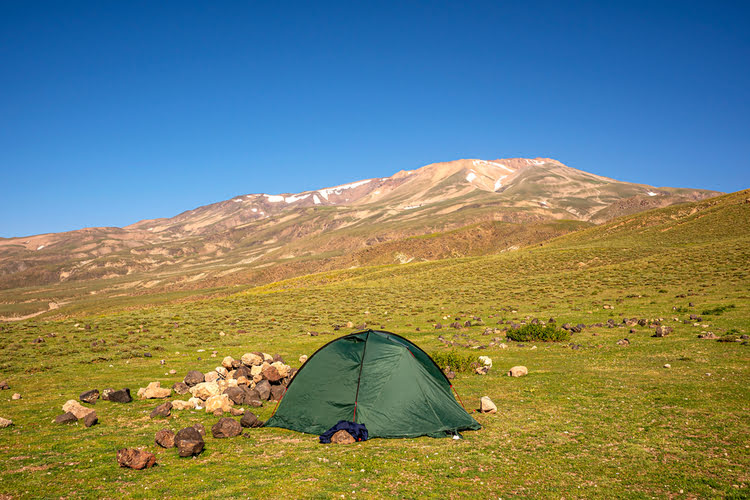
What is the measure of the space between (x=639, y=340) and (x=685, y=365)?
569cm

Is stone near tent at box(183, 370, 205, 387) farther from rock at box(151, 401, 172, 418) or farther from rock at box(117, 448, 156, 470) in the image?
rock at box(117, 448, 156, 470)

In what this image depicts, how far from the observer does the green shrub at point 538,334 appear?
24.8 metres

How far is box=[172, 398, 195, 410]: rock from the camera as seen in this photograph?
14770mm

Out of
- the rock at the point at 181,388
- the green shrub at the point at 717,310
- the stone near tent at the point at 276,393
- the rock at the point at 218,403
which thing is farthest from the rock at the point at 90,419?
the green shrub at the point at 717,310

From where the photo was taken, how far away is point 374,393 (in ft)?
41.9

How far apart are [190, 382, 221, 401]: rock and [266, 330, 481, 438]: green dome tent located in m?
3.26

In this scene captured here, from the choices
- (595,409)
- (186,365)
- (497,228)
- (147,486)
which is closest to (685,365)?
(595,409)

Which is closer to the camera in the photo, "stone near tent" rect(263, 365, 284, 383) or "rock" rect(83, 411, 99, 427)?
"rock" rect(83, 411, 99, 427)

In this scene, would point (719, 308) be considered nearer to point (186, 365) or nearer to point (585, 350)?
point (585, 350)

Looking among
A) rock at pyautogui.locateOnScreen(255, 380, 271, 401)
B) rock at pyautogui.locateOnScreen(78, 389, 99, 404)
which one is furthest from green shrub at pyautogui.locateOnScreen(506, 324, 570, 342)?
rock at pyautogui.locateOnScreen(78, 389, 99, 404)

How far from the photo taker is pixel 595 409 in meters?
13.2

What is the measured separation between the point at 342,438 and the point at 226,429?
3643mm

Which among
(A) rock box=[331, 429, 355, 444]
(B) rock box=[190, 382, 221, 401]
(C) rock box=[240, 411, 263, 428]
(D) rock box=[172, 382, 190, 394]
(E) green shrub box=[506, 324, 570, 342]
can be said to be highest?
(B) rock box=[190, 382, 221, 401]

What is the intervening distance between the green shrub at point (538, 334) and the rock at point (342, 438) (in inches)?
688
